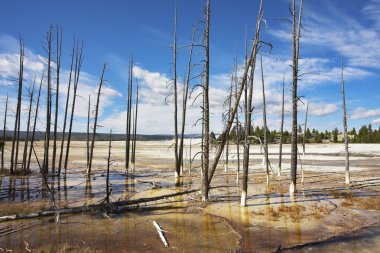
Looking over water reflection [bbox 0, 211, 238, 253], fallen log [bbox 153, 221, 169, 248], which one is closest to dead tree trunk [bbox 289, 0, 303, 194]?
water reflection [bbox 0, 211, 238, 253]

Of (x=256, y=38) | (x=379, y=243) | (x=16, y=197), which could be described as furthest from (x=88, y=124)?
(x=379, y=243)

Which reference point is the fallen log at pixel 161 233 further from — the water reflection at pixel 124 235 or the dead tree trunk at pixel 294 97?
the dead tree trunk at pixel 294 97

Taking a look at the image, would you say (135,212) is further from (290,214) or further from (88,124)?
(88,124)

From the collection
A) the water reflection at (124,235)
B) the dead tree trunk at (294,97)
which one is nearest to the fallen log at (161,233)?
the water reflection at (124,235)

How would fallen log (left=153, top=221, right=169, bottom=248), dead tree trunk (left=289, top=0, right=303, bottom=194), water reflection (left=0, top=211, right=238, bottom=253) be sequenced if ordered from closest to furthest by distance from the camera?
water reflection (left=0, top=211, right=238, bottom=253) < fallen log (left=153, top=221, right=169, bottom=248) < dead tree trunk (left=289, top=0, right=303, bottom=194)

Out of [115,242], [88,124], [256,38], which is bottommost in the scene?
[115,242]

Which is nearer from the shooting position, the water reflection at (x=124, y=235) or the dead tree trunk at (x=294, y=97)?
the water reflection at (x=124, y=235)

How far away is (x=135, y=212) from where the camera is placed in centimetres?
1462

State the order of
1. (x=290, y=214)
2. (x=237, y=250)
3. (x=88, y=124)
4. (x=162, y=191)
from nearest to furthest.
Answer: (x=237, y=250) → (x=290, y=214) → (x=162, y=191) → (x=88, y=124)

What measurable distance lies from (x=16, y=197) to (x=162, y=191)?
8.04 m

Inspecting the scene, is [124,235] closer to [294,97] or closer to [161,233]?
[161,233]

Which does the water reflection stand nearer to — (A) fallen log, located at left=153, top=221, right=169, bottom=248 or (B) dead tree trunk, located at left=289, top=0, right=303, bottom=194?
(A) fallen log, located at left=153, top=221, right=169, bottom=248

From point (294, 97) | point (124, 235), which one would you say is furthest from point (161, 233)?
point (294, 97)

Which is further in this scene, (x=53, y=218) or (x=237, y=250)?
(x=53, y=218)
